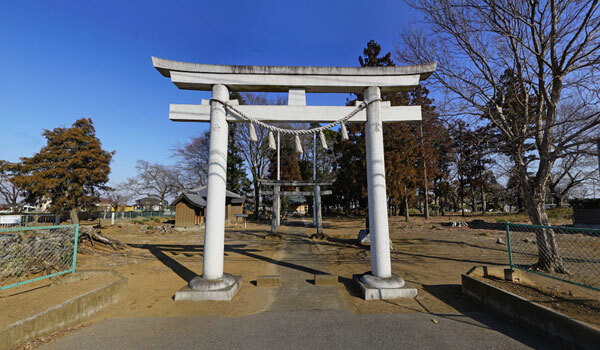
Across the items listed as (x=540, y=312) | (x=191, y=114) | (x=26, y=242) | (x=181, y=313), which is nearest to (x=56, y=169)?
(x=26, y=242)

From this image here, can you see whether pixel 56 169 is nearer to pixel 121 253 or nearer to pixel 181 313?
pixel 121 253

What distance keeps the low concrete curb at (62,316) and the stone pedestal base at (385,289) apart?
14.8ft

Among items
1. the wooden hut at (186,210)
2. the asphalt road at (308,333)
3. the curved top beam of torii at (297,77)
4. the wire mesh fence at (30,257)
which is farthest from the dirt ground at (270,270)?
the wooden hut at (186,210)

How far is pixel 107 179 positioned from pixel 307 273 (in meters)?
22.7

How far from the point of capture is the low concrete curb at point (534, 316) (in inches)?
103

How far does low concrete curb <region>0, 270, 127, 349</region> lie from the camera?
2.80 meters

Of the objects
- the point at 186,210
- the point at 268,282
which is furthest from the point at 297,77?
the point at 186,210

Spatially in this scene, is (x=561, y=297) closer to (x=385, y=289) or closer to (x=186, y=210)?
(x=385, y=289)

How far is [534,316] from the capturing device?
3.13 m

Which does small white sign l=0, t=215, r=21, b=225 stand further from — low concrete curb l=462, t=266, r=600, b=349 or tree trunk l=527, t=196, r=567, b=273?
tree trunk l=527, t=196, r=567, b=273

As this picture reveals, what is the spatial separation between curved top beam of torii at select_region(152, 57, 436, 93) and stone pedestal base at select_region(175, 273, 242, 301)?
4.02 metres

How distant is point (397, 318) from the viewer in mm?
3629

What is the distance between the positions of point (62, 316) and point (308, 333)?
3.42 m

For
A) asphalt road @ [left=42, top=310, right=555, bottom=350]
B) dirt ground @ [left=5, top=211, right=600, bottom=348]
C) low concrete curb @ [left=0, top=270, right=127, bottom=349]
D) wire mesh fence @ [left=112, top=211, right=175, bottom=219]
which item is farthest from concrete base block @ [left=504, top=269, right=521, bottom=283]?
wire mesh fence @ [left=112, top=211, right=175, bottom=219]
